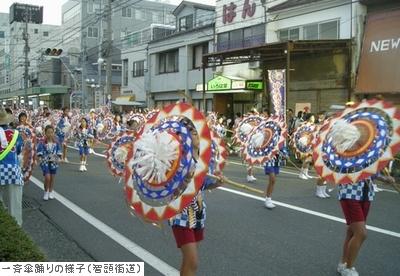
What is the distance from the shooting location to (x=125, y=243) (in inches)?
229

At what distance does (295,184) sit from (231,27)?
16.2 m

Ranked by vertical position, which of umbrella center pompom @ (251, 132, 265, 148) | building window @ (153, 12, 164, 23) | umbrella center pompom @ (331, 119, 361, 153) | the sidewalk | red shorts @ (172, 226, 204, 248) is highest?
building window @ (153, 12, 164, 23)

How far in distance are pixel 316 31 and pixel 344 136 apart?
1629 cm

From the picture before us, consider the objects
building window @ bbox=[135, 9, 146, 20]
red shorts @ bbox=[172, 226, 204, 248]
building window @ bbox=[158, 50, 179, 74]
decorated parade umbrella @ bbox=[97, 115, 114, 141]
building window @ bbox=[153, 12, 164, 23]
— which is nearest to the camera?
red shorts @ bbox=[172, 226, 204, 248]

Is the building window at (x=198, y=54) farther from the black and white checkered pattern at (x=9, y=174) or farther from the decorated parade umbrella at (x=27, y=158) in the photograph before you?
the black and white checkered pattern at (x=9, y=174)

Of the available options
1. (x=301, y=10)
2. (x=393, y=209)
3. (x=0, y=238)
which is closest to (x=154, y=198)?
(x=0, y=238)

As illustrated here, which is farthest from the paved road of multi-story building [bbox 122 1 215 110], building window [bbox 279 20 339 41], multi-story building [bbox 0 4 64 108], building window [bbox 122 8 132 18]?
building window [bbox 122 8 132 18]

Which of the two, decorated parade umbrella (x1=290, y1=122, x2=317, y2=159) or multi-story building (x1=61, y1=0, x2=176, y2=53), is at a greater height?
multi-story building (x1=61, y1=0, x2=176, y2=53)

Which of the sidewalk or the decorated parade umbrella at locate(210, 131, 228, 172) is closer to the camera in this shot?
the decorated parade umbrella at locate(210, 131, 228, 172)

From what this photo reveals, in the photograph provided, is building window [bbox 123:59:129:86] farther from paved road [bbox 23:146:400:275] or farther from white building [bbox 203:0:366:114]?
paved road [bbox 23:146:400:275]

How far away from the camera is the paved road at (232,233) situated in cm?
505

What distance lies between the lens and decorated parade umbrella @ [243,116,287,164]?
741 cm

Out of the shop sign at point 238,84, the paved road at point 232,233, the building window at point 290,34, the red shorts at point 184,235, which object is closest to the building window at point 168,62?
the shop sign at point 238,84

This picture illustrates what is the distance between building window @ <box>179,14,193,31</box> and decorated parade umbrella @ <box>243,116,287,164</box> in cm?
2399
